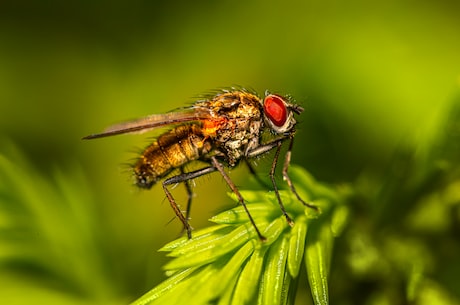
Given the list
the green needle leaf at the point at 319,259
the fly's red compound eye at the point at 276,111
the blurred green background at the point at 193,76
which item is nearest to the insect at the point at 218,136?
the fly's red compound eye at the point at 276,111

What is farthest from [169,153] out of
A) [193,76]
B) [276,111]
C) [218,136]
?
[193,76]

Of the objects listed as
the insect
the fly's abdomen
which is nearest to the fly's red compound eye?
the insect

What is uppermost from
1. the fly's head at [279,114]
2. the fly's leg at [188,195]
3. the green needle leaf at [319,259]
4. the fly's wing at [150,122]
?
the fly's wing at [150,122]

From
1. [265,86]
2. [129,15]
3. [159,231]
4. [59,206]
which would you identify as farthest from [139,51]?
[59,206]

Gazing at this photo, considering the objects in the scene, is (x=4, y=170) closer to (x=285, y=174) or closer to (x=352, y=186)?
(x=285, y=174)

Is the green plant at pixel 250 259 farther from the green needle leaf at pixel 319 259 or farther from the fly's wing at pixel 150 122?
the fly's wing at pixel 150 122
